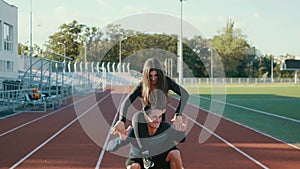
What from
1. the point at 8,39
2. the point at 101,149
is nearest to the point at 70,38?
the point at 8,39

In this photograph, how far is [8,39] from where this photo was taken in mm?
33969

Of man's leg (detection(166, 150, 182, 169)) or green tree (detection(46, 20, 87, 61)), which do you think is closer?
man's leg (detection(166, 150, 182, 169))

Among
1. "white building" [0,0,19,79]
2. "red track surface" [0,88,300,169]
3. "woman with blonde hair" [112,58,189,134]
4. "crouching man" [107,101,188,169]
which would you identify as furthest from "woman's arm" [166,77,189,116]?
"white building" [0,0,19,79]

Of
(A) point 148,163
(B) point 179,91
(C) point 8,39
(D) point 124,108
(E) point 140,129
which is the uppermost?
(C) point 8,39

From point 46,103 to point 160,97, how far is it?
18.2 metres

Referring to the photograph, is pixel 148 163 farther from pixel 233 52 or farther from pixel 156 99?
pixel 233 52

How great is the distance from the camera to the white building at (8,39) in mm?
31938

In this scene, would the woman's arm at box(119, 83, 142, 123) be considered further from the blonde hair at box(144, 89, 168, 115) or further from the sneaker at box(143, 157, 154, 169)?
the sneaker at box(143, 157, 154, 169)

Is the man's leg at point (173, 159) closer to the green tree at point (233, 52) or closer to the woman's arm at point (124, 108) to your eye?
the woman's arm at point (124, 108)

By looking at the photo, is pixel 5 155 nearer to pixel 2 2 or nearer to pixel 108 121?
pixel 108 121

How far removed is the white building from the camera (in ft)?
105

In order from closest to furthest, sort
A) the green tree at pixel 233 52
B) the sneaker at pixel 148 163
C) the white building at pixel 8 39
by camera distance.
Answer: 1. the sneaker at pixel 148 163
2. the white building at pixel 8 39
3. the green tree at pixel 233 52

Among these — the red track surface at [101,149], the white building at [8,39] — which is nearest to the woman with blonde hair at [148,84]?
the red track surface at [101,149]

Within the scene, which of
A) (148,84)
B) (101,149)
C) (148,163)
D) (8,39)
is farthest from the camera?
(8,39)
